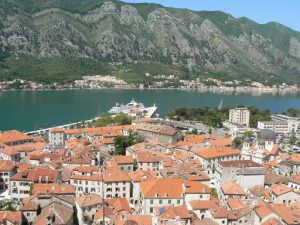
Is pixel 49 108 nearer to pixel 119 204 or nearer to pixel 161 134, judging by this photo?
pixel 161 134

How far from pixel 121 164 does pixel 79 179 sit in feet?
28.1

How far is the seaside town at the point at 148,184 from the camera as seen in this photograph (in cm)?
3762

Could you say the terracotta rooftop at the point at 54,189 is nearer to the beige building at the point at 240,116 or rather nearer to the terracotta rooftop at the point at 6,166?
the terracotta rooftop at the point at 6,166

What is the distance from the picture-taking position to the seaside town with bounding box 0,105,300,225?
3762 centimetres

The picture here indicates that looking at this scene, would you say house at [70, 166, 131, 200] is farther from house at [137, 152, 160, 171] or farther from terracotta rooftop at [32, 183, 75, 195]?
house at [137, 152, 160, 171]

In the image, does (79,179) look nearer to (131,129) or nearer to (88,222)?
(88,222)

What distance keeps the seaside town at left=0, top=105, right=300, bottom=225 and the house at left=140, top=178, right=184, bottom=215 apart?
9cm

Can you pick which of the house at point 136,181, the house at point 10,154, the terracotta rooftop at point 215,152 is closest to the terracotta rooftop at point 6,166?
the house at point 10,154

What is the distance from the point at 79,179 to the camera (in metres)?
45.1

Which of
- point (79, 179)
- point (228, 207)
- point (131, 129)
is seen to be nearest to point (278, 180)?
point (228, 207)

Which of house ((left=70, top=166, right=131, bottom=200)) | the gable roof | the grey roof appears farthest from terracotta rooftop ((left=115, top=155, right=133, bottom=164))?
the grey roof

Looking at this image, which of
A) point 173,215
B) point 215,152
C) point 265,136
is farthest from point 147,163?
point 265,136

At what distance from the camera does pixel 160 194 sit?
4094cm

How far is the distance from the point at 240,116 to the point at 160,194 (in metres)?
75.6
